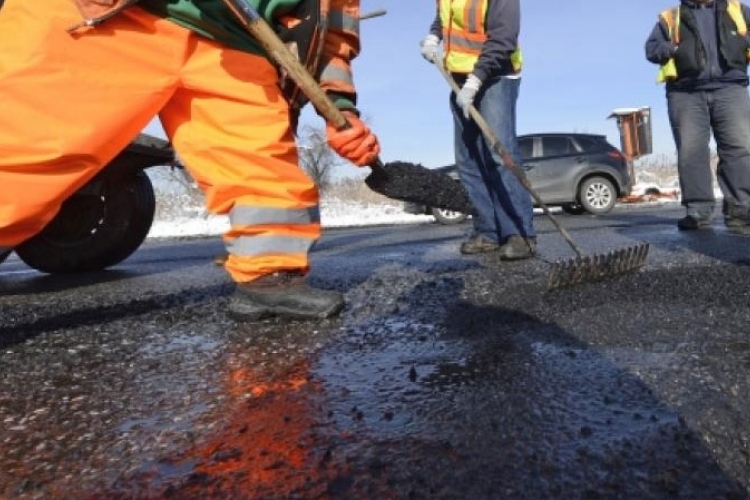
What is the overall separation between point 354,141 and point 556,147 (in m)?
11.1

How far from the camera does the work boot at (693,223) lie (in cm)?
518

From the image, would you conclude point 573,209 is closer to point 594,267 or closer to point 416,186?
point 594,267

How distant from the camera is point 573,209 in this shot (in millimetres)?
13125

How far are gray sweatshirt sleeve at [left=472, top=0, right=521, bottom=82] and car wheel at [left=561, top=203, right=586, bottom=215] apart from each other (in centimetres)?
905

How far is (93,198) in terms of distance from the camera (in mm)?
3949

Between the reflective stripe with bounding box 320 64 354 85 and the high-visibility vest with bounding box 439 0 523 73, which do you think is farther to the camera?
the high-visibility vest with bounding box 439 0 523 73

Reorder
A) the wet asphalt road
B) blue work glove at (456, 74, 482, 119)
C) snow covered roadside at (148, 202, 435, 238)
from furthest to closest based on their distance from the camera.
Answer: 1. snow covered roadside at (148, 202, 435, 238)
2. blue work glove at (456, 74, 482, 119)
3. the wet asphalt road

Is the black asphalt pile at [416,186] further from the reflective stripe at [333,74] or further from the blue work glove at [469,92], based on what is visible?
the blue work glove at [469,92]

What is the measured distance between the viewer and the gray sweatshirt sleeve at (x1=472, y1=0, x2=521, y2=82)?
3.98 meters

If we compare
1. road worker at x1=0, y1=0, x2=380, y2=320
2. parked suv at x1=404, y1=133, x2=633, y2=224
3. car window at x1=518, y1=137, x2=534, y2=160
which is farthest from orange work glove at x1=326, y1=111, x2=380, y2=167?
car window at x1=518, y1=137, x2=534, y2=160

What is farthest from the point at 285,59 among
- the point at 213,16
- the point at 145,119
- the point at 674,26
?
the point at 674,26

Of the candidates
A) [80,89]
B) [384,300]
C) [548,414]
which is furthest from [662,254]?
[80,89]

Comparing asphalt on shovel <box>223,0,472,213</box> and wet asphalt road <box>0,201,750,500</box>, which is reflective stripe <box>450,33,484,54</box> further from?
wet asphalt road <box>0,201,750,500</box>

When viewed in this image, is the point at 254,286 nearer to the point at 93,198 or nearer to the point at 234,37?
the point at 234,37
